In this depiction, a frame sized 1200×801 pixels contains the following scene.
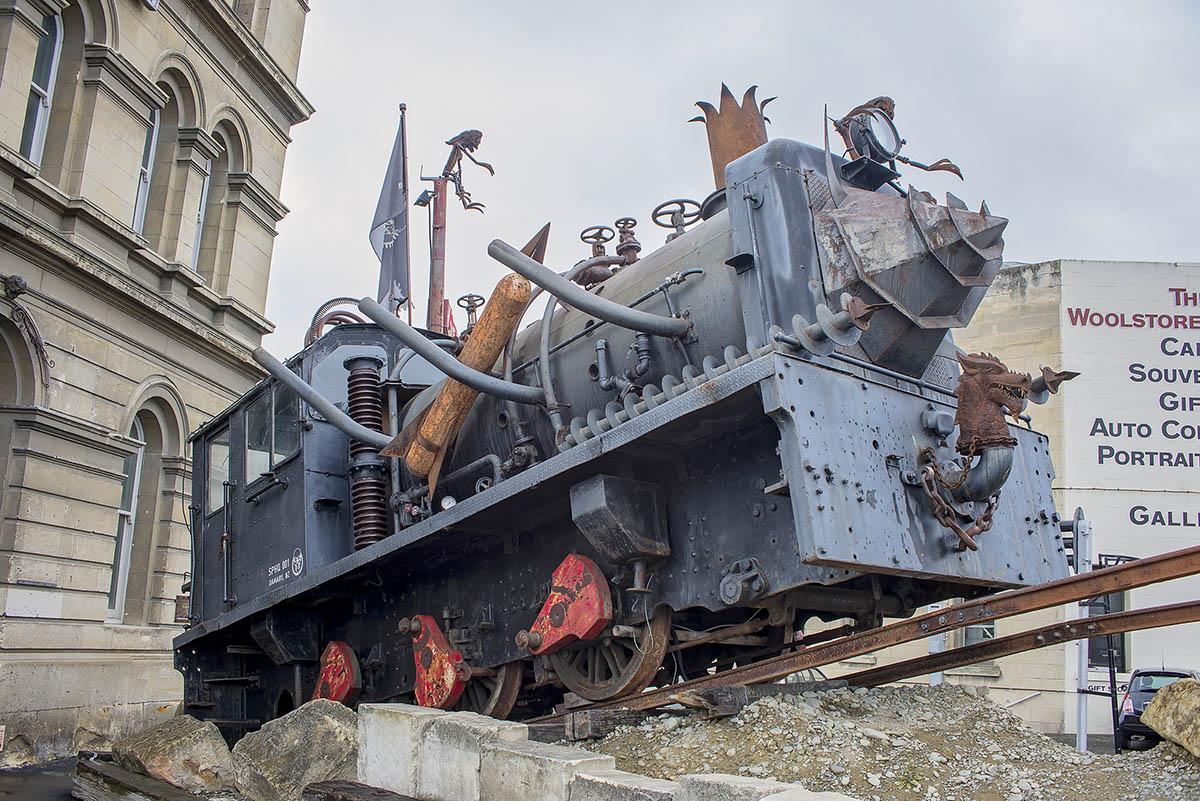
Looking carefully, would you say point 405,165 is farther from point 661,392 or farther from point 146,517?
point 661,392

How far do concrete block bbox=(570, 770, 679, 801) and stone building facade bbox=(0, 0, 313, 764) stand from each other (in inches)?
318

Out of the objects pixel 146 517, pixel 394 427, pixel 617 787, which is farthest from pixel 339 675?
pixel 146 517

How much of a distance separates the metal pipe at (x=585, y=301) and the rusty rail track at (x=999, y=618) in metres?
1.58

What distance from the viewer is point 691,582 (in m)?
4.46

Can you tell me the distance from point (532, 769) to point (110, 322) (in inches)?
380

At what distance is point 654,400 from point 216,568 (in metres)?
5.26

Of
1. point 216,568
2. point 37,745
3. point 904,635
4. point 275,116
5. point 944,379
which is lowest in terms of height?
point 37,745

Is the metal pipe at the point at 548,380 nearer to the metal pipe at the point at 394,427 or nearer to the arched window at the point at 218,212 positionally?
the metal pipe at the point at 394,427

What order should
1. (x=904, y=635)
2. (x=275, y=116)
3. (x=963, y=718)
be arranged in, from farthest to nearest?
1. (x=275, y=116)
2. (x=963, y=718)
3. (x=904, y=635)

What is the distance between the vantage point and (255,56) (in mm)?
14109

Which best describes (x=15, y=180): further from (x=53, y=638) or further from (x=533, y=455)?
(x=533, y=455)

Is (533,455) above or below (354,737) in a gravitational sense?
above

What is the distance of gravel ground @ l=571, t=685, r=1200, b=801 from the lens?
3.70 metres

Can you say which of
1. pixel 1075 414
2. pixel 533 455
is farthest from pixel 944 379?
pixel 1075 414
